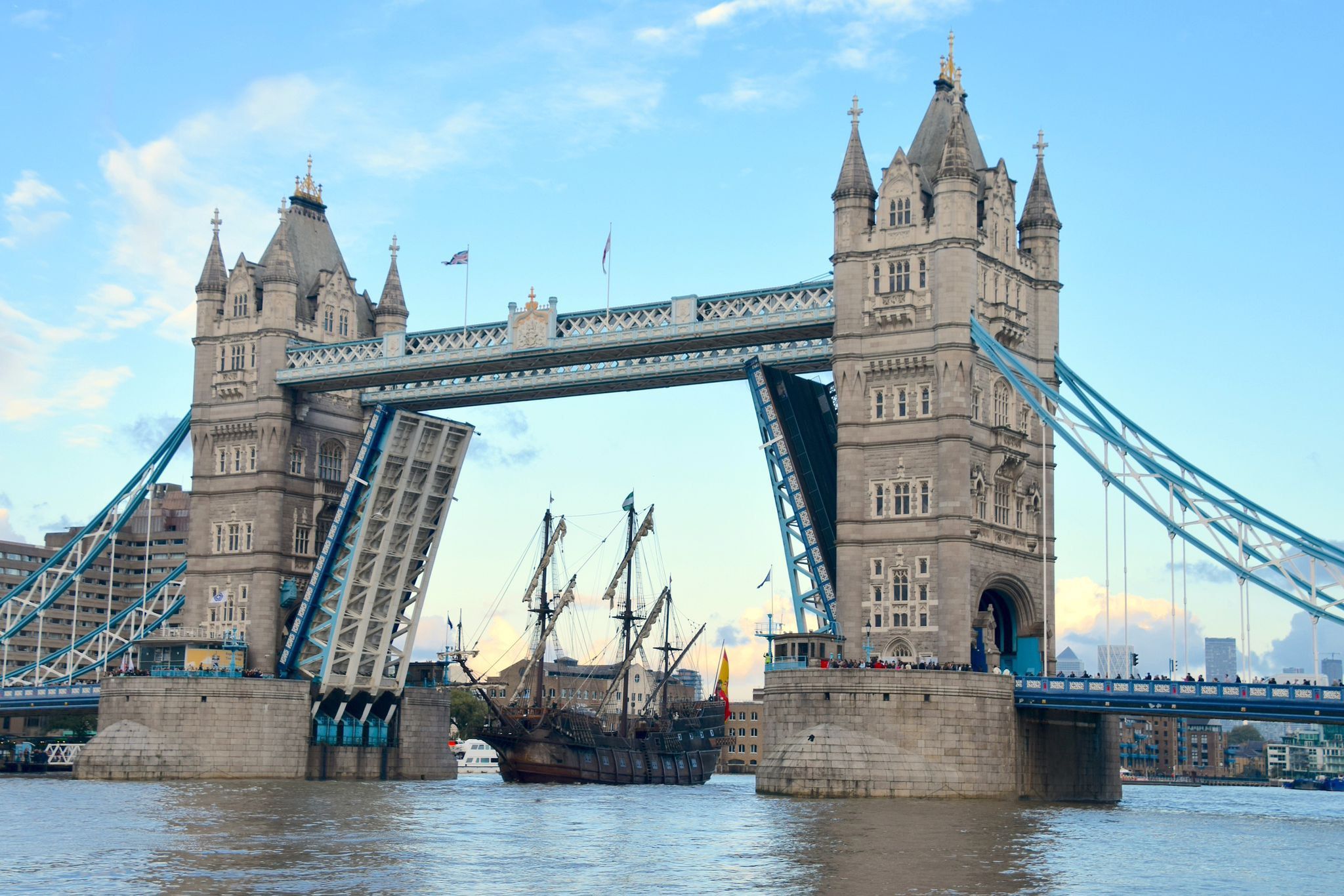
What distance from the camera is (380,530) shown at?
94.7 metres

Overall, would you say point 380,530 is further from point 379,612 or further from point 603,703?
point 603,703

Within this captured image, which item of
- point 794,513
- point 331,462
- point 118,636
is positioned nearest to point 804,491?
point 794,513

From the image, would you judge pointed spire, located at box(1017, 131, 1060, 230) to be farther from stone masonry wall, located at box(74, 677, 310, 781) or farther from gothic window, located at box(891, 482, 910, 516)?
stone masonry wall, located at box(74, 677, 310, 781)

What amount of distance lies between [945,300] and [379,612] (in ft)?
115

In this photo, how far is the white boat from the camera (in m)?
178

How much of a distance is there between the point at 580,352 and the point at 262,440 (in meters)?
20.3

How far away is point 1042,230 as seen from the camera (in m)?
84.7

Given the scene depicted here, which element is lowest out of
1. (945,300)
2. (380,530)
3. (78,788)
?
(78,788)

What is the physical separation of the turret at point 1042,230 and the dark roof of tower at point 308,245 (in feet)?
125

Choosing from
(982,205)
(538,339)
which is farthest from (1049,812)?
(538,339)

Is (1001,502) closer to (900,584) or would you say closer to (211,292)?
(900,584)

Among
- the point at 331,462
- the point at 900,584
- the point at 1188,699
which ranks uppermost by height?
the point at 331,462

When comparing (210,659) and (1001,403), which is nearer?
(1001,403)

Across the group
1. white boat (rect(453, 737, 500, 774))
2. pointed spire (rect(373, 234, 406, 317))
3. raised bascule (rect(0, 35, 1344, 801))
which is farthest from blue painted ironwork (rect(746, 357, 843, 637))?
white boat (rect(453, 737, 500, 774))
